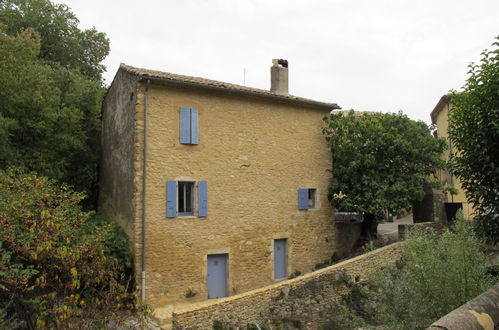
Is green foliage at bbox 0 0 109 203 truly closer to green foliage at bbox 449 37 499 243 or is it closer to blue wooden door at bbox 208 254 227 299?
blue wooden door at bbox 208 254 227 299

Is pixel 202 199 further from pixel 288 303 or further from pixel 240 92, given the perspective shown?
pixel 288 303

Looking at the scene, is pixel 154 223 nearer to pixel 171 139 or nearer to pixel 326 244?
pixel 171 139

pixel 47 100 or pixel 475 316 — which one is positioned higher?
pixel 47 100

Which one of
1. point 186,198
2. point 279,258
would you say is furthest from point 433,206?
point 186,198

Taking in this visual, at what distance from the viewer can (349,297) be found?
40.2ft

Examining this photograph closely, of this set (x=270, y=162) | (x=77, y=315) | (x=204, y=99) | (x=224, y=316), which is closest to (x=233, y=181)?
(x=270, y=162)

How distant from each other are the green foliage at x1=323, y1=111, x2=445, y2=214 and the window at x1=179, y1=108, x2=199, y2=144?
222 inches

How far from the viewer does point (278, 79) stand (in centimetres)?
1544

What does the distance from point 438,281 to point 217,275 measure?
299 inches

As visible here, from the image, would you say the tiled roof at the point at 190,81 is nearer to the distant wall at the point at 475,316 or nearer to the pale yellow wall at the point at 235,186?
the pale yellow wall at the point at 235,186

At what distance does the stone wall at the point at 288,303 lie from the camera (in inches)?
369

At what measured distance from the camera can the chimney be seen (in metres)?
15.4

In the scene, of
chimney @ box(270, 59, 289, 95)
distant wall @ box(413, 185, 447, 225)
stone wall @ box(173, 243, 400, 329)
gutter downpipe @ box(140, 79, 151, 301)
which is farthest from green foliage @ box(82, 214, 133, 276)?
distant wall @ box(413, 185, 447, 225)

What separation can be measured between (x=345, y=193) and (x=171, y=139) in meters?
7.08
